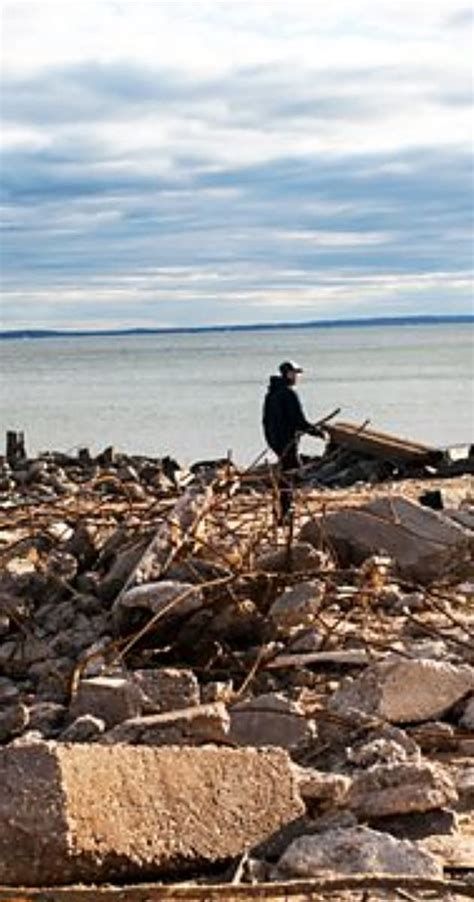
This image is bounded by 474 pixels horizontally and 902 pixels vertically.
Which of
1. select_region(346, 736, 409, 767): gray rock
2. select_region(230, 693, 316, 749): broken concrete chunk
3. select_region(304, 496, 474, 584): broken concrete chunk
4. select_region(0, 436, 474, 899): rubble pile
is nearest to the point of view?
select_region(0, 436, 474, 899): rubble pile

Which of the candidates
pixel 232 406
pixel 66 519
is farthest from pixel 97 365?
pixel 66 519

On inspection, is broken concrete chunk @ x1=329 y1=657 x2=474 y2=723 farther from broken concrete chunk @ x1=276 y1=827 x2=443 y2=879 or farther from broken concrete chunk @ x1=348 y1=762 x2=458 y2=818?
broken concrete chunk @ x1=276 y1=827 x2=443 y2=879

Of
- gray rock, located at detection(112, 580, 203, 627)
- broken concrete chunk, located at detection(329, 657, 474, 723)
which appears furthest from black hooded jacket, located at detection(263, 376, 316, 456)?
broken concrete chunk, located at detection(329, 657, 474, 723)

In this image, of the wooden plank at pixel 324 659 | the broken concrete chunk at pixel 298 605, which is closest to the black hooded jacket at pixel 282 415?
the broken concrete chunk at pixel 298 605

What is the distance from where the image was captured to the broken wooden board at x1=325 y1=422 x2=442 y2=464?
24.8 metres

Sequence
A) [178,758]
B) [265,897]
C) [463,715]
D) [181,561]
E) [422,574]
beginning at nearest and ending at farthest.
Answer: [265,897]
[178,758]
[463,715]
[181,561]
[422,574]

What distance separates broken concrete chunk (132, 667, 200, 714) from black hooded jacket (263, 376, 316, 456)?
8071mm

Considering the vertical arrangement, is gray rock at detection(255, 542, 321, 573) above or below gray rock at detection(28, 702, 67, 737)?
above

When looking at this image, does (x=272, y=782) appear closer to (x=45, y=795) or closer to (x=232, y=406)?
(x=45, y=795)

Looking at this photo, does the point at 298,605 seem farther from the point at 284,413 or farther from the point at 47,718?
the point at 284,413

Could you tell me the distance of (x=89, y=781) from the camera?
236 inches

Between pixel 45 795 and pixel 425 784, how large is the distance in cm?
153

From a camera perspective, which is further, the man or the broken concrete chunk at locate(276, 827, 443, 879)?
the man

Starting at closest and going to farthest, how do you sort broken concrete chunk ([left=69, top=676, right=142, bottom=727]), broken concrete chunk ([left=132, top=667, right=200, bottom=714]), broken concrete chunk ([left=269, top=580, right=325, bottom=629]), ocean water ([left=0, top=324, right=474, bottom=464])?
broken concrete chunk ([left=69, top=676, right=142, bottom=727]) < broken concrete chunk ([left=132, top=667, right=200, bottom=714]) < broken concrete chunk ([left=269, top=580, right=325, bottom=629]) < ocean water ([left=0, top=324, right=474, bottom=464])
